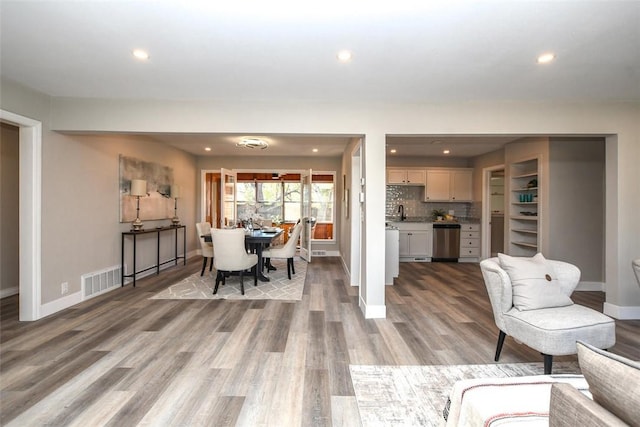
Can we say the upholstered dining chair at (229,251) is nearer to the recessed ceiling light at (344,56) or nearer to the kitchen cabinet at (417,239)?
the recessed ceiling light at (344,56)

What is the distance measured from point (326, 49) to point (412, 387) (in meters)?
2.50

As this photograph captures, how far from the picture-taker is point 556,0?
5.59 feet

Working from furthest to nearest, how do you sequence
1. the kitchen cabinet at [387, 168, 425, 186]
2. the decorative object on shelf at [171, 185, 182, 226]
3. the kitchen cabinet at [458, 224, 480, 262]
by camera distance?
the kitchen cabinet at [387, 168, 425, 186], the kitchen cabinet at [458, 224, 480, 262], the decorative object on shelf at [171, 185, 182, 226]

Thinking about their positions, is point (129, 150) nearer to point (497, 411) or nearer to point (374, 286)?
point (374, 286)

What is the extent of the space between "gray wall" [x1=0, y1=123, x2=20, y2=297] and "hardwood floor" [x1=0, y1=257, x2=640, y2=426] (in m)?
0.39

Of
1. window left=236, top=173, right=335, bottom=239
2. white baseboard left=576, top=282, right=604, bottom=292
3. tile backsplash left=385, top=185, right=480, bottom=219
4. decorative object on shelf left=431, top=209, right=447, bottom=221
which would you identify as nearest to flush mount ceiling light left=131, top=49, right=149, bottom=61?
window left=236, top=173, right=335, bottom=239

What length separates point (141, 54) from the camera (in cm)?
236

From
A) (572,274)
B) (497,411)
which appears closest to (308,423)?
(497,411)

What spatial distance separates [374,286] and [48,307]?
367 cm

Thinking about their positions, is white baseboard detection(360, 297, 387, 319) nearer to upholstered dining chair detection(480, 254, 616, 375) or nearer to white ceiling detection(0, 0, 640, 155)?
upholstered dining chair detection(480, 254, 616, 375)

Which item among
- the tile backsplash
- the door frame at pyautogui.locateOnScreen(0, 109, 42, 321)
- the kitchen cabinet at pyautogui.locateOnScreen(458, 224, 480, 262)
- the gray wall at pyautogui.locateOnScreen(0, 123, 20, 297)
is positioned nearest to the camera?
the door frame at pyautogui.locateOnScreen(0, 109, 42, 321)

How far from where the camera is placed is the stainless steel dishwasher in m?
6.89

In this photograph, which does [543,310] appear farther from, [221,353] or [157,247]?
[157,247]

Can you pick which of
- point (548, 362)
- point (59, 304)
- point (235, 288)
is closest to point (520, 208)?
point (548, 362)
